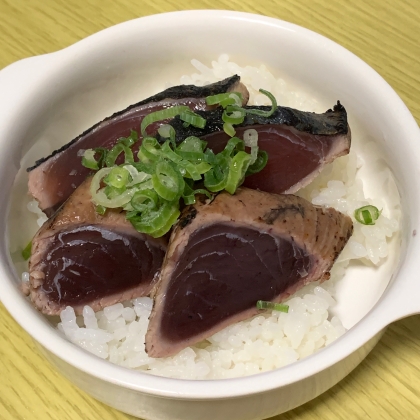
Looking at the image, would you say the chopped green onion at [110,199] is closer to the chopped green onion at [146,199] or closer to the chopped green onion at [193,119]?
the chopped green onion at [146,199]

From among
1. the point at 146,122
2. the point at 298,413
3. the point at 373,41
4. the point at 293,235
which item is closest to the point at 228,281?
the point at 293,235

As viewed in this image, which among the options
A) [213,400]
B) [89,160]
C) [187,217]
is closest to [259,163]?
[187,217]

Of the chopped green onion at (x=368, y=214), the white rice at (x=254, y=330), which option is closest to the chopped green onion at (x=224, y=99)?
the white rice at (x=254, y=330)

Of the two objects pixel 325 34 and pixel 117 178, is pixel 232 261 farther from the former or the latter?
pixel 325 34

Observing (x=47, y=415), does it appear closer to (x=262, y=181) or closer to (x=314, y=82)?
(x=262, y=181)

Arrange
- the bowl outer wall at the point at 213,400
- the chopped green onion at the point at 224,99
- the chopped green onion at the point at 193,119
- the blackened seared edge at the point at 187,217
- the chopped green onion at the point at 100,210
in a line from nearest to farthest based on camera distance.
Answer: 1. the bowl outer wall at the point at 213,400
2. the blackened seared edge at the point at 187,217
3. the chopped green onion at the point at 100,210
4. the chopped green onion at the point at 193,119
5. the chopped green onion at the point at 224,99
